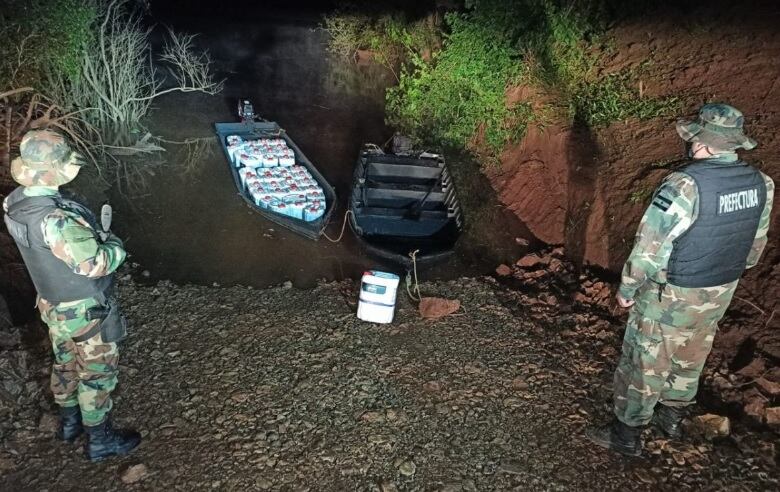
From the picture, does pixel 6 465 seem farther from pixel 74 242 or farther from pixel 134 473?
pixel 74 242

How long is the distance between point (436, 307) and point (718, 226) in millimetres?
3133

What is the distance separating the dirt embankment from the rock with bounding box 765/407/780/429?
0.75 meters

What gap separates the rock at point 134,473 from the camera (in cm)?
420

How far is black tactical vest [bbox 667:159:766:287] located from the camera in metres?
3.70

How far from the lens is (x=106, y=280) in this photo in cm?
402

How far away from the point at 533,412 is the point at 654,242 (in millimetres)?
1927

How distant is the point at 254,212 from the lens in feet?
31.3

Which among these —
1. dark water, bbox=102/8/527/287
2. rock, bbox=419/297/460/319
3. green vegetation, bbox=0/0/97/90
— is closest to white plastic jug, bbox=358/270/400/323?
rock, bbox=419/297/460/319

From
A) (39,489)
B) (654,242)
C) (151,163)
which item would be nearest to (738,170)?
(654,242)

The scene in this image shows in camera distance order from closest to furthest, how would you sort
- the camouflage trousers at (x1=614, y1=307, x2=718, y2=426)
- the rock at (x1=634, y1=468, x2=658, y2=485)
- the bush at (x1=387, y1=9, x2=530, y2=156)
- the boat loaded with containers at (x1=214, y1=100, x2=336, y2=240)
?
1. the camouflage trousers at (x1=614, y1=307, x2=718, y2=426)
2. the rock at (x1=634, y1=468, x2=658, y2=485)
3. the boat loaded with containers at (x1=214, y1=100, x2=336, y2=240)
4. the bush at (x1=387, y1=9, x2=530, y2=156)

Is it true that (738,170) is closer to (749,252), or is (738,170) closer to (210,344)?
(749,252)

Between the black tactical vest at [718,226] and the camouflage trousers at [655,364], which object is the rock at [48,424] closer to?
the camouflage trousers at [655,364]

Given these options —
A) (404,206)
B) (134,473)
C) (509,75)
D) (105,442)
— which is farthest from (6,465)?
(509,75)

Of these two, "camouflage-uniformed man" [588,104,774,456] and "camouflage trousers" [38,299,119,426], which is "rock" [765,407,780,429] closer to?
"camouflage-uniformed man" [588,104,774,456]
